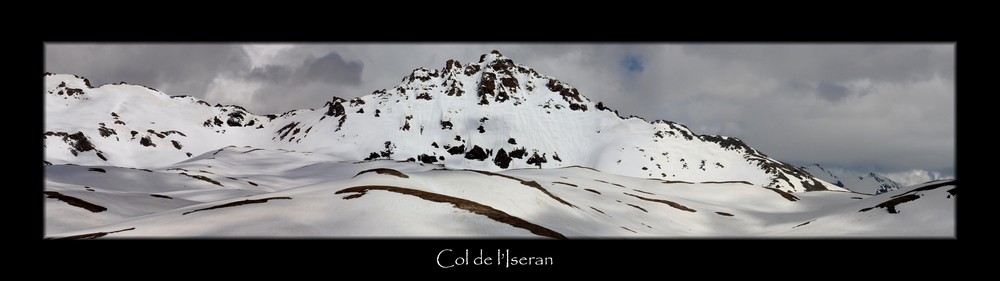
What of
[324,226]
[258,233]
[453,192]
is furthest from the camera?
[453,192]

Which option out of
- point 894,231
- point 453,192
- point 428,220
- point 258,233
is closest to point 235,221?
point 258,233

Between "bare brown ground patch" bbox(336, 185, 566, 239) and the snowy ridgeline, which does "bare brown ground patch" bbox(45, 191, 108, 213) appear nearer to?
the snowy ridgeline

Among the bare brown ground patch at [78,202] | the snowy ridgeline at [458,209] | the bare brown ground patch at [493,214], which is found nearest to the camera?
the snowy ridgeline at [458,209]

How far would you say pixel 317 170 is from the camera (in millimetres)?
130500

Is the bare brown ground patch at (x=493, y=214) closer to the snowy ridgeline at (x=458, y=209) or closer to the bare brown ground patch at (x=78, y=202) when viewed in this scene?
the snowy ridgeline at (x=458, y=209)

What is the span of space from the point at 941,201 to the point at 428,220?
40853 mm

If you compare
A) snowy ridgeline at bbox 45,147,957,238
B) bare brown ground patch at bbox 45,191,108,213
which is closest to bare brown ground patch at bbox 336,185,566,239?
snowy ridgeline at bbox 45,147,957,238

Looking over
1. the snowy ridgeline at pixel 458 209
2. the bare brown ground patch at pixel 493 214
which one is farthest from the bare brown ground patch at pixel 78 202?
the bare brown ground patch at pixel 493 214

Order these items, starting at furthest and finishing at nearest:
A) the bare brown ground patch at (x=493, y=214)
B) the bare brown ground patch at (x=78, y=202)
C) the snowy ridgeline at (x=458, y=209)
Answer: the bare brown ground patch at (x=78, y=202) → the bare brown ground patch at (x=493, y=214) → the snowy ridgeline at (x=458, y=209)
